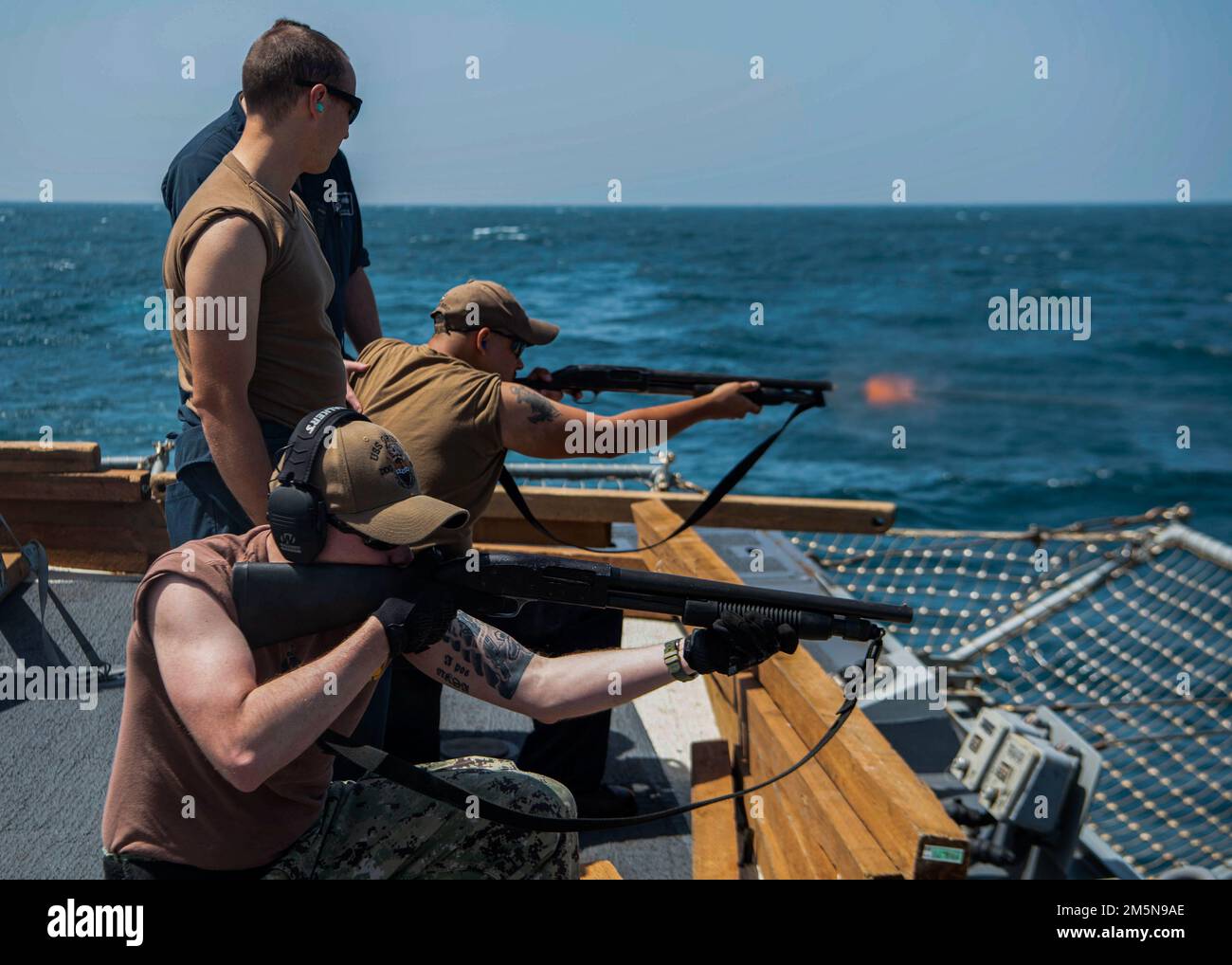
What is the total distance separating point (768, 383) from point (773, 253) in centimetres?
7953

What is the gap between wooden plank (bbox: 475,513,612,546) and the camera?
6.37 metres

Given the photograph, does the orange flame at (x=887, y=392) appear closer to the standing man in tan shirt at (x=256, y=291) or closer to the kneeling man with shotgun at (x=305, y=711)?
the standing man in tan shirt at (x=256, y=291)

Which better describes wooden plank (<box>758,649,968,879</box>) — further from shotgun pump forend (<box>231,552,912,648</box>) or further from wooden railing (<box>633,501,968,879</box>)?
shotgun pump forend (<box>231,552,912,648</box>)

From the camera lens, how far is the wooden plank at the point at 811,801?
274cm

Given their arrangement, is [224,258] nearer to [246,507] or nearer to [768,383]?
[246,507]

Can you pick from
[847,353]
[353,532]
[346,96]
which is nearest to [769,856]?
[353,532]

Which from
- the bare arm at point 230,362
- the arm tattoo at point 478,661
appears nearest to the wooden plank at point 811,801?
the arm tattoo at point 478,661

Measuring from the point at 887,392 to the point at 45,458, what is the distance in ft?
116

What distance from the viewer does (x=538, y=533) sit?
20.9ft

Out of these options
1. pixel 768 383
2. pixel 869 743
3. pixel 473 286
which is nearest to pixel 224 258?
pixel 473 286

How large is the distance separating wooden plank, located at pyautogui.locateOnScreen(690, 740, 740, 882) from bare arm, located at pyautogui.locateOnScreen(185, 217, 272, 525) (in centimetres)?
158

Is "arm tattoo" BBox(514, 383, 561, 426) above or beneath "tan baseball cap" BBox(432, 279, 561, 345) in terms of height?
beneath

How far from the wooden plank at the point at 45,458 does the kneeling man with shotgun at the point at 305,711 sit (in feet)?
12.7

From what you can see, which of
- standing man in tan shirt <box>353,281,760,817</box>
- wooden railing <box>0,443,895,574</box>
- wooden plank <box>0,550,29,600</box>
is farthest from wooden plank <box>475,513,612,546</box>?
wooden plank <box>0,550,29,600</box>
